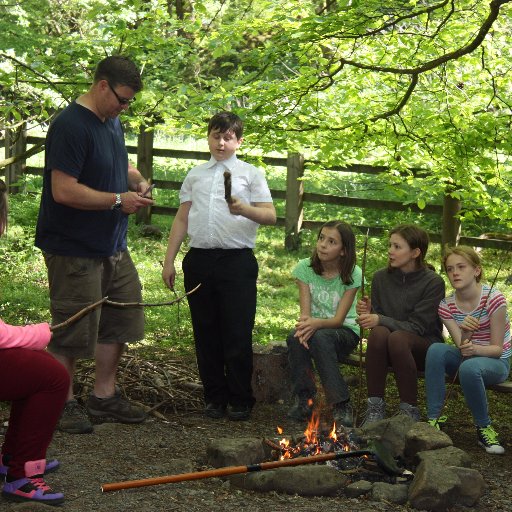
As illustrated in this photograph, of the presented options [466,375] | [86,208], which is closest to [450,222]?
[466,375]

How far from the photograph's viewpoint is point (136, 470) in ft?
14.1

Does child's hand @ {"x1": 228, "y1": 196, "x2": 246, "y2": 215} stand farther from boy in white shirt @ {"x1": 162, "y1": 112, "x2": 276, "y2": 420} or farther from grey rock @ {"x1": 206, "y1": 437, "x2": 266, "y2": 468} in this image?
grey rock @ {"x1": 206, "y1": 437, "x2": 266, "y2": 468}

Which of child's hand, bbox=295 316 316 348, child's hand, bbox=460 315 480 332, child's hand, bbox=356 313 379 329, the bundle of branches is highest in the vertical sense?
child's hand, bbox=460 315 480 332

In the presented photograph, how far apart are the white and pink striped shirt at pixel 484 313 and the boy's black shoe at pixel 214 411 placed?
147 cm

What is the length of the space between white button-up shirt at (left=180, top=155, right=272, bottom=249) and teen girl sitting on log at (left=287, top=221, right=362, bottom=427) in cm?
48

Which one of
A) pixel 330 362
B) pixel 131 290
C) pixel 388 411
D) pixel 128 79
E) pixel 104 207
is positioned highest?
pixel 128 79

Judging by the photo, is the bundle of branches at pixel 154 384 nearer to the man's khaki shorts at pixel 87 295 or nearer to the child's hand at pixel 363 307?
the man's khaki shorts at pixel 87 295

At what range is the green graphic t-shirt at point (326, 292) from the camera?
18.2 feet

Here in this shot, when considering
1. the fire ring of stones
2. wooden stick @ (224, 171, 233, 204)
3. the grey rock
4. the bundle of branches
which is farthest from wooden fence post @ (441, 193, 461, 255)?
the grey rock

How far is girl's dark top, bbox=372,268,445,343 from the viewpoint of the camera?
5395 millimetres

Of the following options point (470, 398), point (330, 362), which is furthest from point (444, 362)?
point (330, 362)

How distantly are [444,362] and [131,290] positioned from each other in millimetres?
1870

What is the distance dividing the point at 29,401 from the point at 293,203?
865cm

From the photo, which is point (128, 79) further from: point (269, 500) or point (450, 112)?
point (450, 112)
